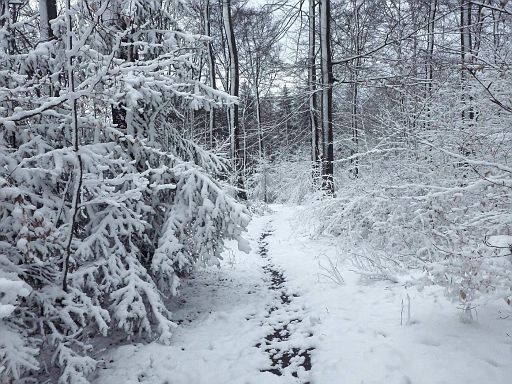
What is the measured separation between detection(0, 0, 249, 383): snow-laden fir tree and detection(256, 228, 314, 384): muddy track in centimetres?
119

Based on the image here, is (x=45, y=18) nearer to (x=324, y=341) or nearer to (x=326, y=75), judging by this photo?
(x=324, y=341)

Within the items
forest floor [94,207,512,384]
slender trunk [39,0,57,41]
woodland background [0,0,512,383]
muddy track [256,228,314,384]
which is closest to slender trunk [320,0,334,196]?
woodland background [0,0,512,383]

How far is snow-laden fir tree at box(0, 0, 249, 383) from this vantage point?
3.17 m

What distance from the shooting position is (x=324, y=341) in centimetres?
407

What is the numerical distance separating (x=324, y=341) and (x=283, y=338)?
21.8 inches

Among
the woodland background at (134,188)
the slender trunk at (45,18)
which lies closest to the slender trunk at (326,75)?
the woodland background at (134,188)

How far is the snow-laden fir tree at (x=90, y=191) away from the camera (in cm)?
317

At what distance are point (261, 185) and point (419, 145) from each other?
652 inches

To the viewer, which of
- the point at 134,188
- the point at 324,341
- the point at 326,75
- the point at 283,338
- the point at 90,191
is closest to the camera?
the point at 90,191

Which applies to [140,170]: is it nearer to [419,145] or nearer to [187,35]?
[187,35]

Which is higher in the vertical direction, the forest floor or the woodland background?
the woodland background

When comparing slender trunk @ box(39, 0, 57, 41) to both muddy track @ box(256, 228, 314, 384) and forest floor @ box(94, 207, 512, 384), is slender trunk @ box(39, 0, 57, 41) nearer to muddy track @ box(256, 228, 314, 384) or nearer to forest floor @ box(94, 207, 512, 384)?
forest floor @ box(94, 207, 512, 384)

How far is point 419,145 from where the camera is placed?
7121 mm

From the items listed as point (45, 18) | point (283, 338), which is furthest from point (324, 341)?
point (45, 18)
